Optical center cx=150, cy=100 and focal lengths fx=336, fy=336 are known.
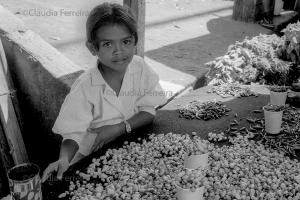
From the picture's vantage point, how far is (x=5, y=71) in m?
3.05

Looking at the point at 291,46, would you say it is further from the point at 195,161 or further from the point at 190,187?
the point at 190,187

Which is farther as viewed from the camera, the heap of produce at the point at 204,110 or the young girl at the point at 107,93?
the heap of produce at the point at 204,110

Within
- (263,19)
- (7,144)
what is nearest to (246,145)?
(7,144)

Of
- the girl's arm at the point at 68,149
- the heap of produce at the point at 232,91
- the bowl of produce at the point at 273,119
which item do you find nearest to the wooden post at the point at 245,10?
the heap of produce at the point at 232,91

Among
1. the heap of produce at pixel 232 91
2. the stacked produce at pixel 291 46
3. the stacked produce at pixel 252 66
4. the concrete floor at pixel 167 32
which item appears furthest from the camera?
the concrete floor at pixel 167 32

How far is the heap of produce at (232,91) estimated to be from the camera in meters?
3.30

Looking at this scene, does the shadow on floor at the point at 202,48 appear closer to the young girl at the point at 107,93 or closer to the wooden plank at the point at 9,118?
the young girl at the point at 107,93

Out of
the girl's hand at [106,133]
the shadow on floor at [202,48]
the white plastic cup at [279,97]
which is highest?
the white plastic cup at [279,97]

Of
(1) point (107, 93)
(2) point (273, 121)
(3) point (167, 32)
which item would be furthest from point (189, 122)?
(3) point (167, 32)

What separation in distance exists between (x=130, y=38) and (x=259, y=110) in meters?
1.38

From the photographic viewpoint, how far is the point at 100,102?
2.36 metres

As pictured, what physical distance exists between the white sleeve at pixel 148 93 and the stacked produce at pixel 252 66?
1.78m

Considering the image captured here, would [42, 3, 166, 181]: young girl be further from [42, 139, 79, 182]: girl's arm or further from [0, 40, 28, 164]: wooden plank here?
[0, 40, 28, 164]: wooden plank

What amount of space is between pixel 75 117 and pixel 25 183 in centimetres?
65
